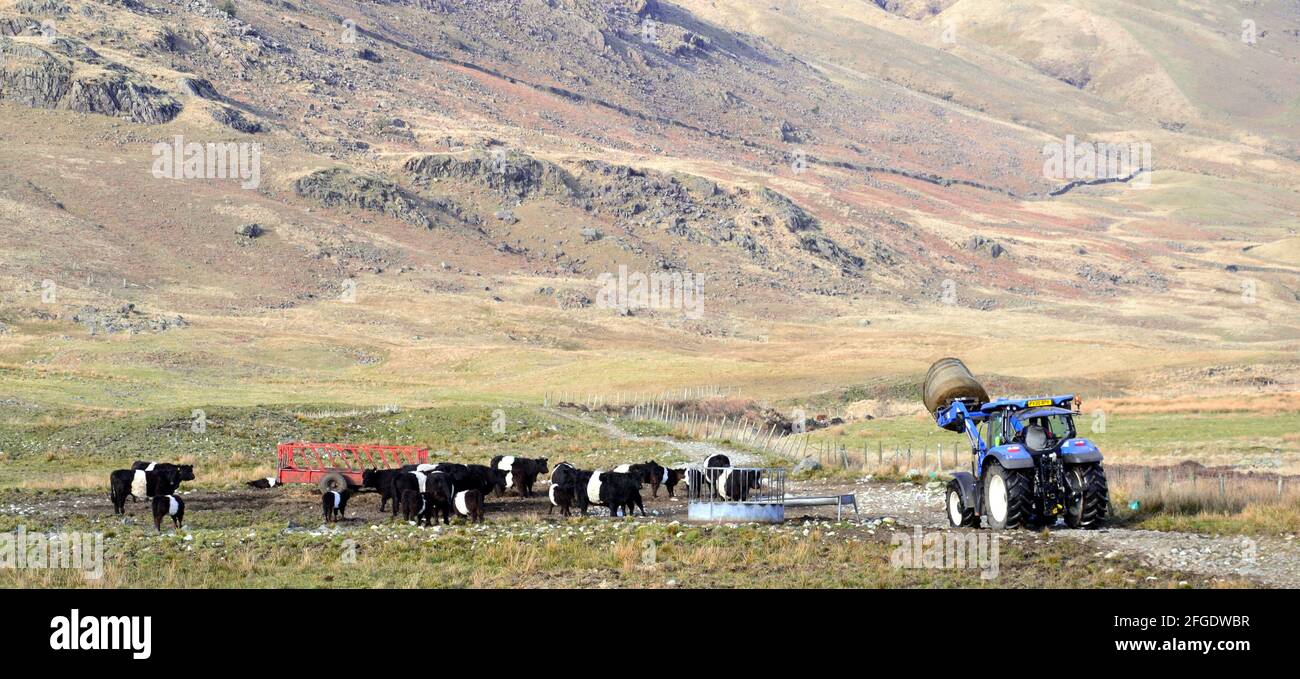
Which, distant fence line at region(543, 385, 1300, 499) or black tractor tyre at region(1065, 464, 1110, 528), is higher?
black tractor tyre at region(1065, 464, 1110, 528)

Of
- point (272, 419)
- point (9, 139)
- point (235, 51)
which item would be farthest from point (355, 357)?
point (235, 51)

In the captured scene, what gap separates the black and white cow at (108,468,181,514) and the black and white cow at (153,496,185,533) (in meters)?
2.43

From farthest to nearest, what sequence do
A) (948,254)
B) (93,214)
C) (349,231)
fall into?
(948,254), (349,231), (93,214)

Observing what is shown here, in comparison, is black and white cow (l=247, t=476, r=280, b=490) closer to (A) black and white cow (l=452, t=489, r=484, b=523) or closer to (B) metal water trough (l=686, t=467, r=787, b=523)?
(A) black and white cow (l=452, t=489, r=484, b=523)

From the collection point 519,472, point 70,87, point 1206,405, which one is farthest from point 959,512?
point 70,87

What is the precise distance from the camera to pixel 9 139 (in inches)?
5605

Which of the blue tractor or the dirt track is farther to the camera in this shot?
the blue tractor

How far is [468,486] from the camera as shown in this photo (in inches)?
1244

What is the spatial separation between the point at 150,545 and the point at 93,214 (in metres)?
119

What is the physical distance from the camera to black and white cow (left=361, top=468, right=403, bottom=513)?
99.5 feet

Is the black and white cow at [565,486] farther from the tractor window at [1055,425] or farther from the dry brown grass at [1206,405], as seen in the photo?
the dry brown grass at [1206,405]

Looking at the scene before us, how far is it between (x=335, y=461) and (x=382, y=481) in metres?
10.1

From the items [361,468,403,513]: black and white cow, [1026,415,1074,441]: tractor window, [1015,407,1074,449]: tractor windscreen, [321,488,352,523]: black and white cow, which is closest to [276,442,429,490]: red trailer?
[361,468,403,513]: black and white cow

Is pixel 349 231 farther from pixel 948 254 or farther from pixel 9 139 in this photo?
pixel 948 254
